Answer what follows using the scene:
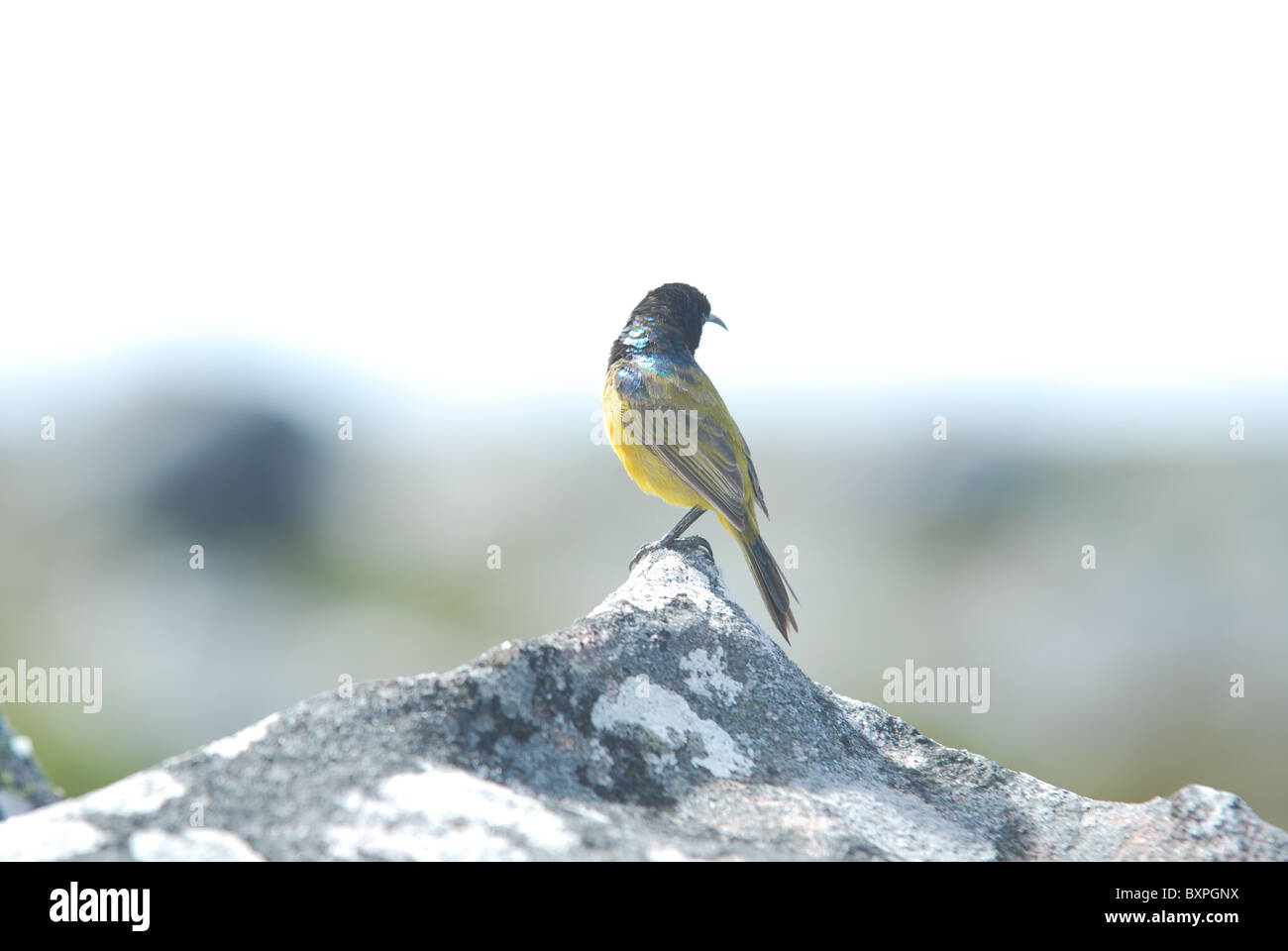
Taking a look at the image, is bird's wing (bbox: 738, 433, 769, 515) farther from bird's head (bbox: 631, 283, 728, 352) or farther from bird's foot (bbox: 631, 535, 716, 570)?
bird's foot (bbox: 631, 535, 716, 570)

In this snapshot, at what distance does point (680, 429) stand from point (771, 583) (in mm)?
1255

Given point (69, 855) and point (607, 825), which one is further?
point (607, 825)

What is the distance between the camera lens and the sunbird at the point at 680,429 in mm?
7051

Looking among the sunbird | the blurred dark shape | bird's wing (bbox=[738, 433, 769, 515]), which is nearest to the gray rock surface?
the sunbird

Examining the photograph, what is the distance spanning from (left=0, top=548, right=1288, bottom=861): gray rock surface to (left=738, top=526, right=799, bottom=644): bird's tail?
217 centimetres

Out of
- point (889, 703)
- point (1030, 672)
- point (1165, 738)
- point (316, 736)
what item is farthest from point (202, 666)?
point (316, 736)

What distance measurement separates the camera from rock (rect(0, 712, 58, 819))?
4590 millimetres

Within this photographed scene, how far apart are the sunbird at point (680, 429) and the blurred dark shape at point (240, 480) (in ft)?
65.5

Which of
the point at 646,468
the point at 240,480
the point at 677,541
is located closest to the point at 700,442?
the point at 646,468

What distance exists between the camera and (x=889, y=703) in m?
18.0
